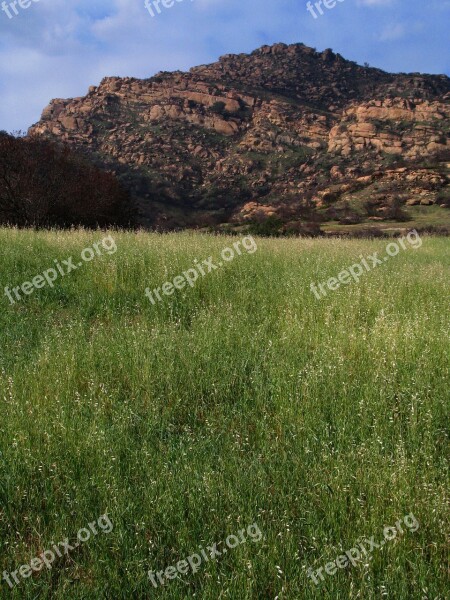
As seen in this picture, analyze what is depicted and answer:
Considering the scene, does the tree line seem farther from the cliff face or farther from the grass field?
the cliff face

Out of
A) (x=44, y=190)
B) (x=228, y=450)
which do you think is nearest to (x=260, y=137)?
A: (x=44, y=190)

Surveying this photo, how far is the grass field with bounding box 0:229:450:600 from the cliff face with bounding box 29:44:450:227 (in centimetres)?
5223

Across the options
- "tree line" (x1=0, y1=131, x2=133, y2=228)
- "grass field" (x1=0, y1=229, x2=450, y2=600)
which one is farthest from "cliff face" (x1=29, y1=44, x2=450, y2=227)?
"grass field" (x1=0, y1=229, x2=450, y2=600)

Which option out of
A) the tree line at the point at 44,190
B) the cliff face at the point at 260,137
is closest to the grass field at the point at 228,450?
the tree line at the point at 44,190

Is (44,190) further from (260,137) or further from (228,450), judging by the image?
(260,137)

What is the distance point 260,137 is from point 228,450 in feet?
462

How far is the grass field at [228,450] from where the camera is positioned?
245 cm

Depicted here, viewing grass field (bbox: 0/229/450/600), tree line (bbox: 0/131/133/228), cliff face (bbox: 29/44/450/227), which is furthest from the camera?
cliff face (bbox: 29/44/450/227)

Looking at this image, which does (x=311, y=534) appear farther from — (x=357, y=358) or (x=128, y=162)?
(x=128, y=162)

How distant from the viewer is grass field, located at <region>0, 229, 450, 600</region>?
96.6 inches

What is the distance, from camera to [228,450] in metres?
3.44

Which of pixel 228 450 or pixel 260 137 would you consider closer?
pixel 228 450

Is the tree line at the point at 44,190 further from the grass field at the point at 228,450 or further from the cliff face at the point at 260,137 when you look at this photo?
the cliff face at the point at 260,137

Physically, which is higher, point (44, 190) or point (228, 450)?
point (44, 190)
